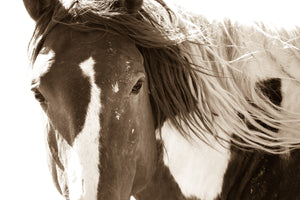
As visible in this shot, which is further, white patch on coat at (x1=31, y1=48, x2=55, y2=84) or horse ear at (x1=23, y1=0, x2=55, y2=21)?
horse ear at (x1=23, y1=0, x2=55, y2=21)

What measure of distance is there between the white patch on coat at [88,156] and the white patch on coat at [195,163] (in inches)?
21.8

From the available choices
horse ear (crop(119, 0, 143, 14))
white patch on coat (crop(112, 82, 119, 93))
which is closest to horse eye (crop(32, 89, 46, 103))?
white patch on coat (crop(112, 82, 119, 93))

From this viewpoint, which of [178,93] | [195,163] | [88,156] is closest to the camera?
[88,156]

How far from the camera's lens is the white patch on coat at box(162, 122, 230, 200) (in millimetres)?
2145

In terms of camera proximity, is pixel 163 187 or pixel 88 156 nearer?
pixel 88 156

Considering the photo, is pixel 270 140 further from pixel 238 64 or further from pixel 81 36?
pixel 81 36

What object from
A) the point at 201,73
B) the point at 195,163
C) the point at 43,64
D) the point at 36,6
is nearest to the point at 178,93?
the point at 201,73

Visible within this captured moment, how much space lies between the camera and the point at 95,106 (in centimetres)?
168

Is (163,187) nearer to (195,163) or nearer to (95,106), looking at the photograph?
(195,163)

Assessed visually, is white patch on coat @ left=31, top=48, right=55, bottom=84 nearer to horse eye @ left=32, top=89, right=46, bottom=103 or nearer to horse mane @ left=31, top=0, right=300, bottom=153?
horse eye @ left=32, top=89, right=46, bottom=103

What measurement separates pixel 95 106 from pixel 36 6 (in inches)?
28.0

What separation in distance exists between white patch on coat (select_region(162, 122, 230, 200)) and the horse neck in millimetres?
24

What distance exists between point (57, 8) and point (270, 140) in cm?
125

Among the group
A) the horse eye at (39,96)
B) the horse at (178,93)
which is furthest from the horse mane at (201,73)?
the horse eye at (39,96)
